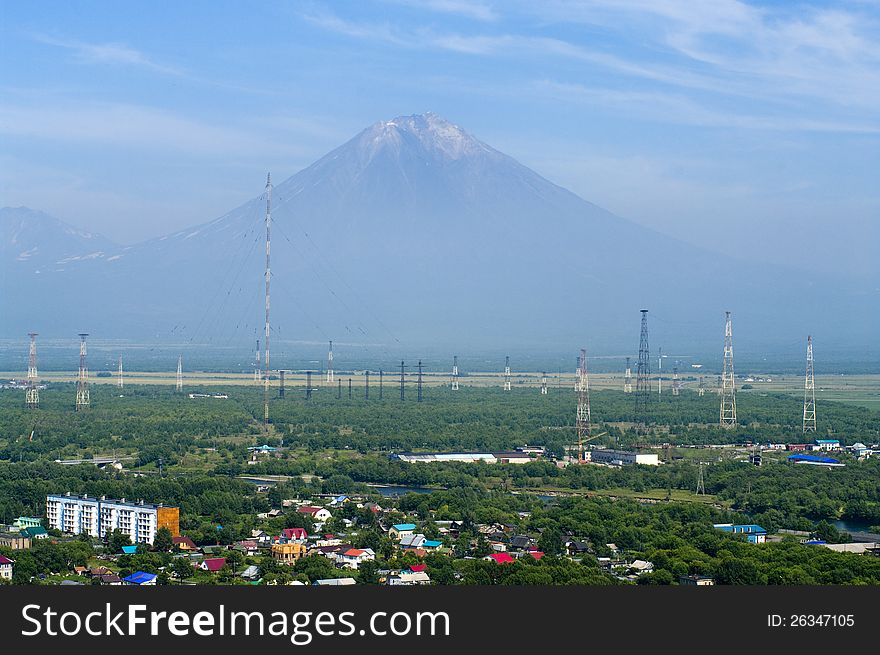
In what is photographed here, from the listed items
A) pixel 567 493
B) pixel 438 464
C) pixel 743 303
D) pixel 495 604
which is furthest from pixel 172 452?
pixel 743 303

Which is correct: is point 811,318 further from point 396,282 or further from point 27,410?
point 27,410


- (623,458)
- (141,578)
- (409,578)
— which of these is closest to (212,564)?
(141,578)

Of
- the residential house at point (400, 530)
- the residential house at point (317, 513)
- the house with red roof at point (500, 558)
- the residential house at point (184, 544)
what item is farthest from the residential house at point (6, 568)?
the residential house at point (317, 513)

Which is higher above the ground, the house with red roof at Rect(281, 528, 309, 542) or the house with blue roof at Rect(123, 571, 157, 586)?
the house with red roof at Rect(281, 528, 309, 542)

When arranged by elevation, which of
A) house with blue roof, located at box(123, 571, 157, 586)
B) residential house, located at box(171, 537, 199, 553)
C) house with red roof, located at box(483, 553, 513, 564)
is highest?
house with red roof, located at box(483, 553, 513, 564)

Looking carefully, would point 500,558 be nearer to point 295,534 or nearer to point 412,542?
point 412,542

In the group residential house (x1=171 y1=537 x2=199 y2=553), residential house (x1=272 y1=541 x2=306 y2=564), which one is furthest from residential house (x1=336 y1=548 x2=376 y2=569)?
residential house (x1=171 y1=537 x2=199 y2=553)

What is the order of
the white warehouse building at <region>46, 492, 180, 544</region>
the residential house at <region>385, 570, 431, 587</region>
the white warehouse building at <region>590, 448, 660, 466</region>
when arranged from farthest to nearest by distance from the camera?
the white warehouse building at <region>590, 448, 660, 466</region>
the white warehouse building at <region>46, 492, 180, 544</region>
the residential house at <region>385, 570, 431, 587</region>

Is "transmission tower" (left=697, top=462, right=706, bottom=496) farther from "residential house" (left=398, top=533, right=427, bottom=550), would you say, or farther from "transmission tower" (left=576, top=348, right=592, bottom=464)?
"residential house" (left=398, top=533, right=427, bottom=550)
